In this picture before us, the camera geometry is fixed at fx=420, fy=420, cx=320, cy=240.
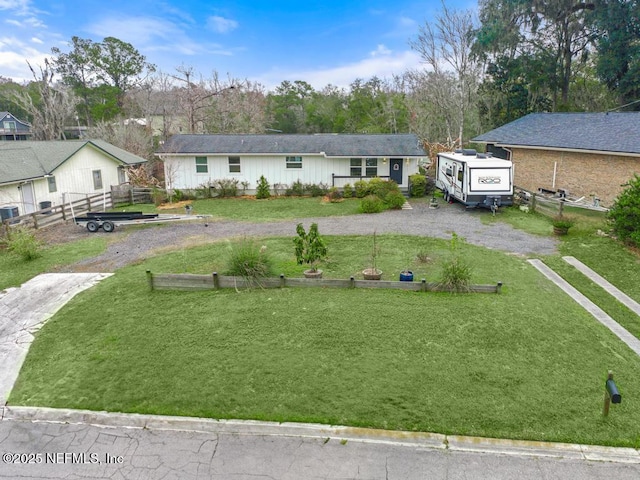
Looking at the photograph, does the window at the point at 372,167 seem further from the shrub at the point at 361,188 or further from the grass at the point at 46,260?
the grass at the point at 46,260

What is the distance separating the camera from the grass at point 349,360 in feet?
18.8

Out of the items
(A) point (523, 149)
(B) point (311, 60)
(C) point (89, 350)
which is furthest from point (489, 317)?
(B) point (311, 60)

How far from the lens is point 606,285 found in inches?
412

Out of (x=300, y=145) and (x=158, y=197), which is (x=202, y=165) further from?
→ (x=300, y=145)

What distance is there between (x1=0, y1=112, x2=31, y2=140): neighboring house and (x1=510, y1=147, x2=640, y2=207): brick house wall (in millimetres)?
55835

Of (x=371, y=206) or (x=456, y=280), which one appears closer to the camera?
(x=456, y=280)

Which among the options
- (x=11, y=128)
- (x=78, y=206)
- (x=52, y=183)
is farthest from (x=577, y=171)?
(x=11, y=128)

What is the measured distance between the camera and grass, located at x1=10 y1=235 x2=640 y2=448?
18.8 ft

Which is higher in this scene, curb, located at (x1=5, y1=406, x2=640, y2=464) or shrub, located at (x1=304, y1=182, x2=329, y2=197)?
shrub, located at (x1=304, y1=182, x2=329, y2=197)

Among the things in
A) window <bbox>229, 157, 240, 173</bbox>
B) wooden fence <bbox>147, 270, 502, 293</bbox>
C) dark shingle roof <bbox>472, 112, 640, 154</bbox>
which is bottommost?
wooden fence <bbox>147, 270, 502, 293</bbox>

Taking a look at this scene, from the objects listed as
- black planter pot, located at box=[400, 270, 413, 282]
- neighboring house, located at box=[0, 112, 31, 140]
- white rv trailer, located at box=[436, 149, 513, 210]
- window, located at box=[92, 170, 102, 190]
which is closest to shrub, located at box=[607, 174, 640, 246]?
white rv trailer, located at box=[436, 149, 513, 210]

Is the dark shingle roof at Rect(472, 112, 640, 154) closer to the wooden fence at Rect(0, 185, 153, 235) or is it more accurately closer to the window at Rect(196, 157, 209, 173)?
the window at Rect(196, 157, 209, 173)

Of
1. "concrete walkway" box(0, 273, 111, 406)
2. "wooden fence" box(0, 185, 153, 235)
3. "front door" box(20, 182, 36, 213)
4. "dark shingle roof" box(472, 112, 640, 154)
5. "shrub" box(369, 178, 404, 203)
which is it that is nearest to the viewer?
"concrete walkway" box(0, 273, 111, 406)

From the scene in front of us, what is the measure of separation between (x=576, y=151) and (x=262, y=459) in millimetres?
19841
